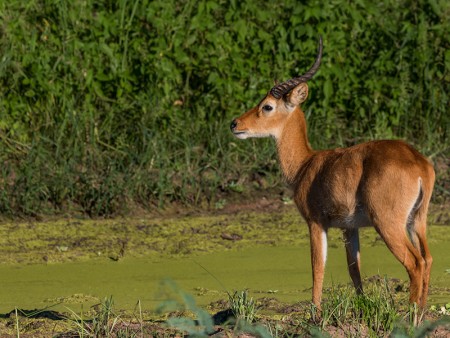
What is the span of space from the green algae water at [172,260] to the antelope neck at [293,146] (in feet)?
2.66

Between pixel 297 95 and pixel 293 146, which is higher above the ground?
pixel 297 95

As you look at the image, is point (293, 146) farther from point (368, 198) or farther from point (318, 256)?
point (368, 198)

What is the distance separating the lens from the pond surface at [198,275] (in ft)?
23.2

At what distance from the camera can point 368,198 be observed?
248 inches

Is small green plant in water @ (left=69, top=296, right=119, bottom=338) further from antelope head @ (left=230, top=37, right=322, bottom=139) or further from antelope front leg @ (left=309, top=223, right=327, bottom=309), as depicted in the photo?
antelope head @ (left=230, top=37, right=322, bottom=139)

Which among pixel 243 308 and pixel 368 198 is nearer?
pixel 243 308

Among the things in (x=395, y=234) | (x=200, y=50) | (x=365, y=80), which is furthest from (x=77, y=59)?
(x=395, y=234)

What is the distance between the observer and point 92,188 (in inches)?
376

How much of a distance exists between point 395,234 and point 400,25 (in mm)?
5026

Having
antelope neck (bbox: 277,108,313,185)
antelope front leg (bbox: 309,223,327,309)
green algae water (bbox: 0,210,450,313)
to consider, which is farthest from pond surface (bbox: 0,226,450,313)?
antelope neck (bbox: 277,108,313,185)

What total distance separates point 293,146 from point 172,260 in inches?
59.9

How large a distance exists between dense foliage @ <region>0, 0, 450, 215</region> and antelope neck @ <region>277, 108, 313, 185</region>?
2.54 metres

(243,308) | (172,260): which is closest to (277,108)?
(172,260)

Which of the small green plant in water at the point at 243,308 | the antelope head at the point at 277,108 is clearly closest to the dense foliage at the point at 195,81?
the antelope head at the point at 277,108
